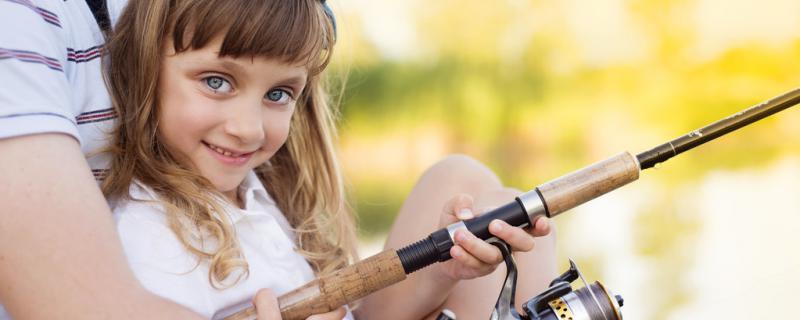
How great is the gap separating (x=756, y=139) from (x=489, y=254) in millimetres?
4785

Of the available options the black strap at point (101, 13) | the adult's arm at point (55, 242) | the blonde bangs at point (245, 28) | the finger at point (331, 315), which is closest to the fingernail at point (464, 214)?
the finger at point (331, 315)

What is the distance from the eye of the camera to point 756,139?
559cm

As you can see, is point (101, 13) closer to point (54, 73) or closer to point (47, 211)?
point (54, 73)

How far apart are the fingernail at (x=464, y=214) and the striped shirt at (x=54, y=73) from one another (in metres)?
0.51

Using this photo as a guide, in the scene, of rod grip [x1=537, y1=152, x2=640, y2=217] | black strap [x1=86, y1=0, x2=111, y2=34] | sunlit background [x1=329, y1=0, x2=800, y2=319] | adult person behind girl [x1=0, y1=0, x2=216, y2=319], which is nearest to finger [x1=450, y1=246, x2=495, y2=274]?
rod grip [x1=537, y1=152, x2=640, y2=217]

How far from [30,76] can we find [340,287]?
47 cm

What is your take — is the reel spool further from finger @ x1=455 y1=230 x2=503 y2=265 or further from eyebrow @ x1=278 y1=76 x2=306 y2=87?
eyebrow @ x1=278 y1=76 x2=306 y2=87

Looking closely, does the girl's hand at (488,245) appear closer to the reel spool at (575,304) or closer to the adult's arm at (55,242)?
the reel spool at (575,304)

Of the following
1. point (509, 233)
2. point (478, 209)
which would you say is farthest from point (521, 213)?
point (478, 209)

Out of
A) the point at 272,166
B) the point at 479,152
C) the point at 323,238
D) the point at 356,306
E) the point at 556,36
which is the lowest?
the point at 479,152

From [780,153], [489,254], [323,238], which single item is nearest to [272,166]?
[323,238]

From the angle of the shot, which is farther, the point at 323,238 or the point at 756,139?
the point at 756,139

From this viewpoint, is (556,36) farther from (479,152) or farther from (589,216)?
(589,216)

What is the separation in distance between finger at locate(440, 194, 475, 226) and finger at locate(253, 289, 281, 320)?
0.30 metres
